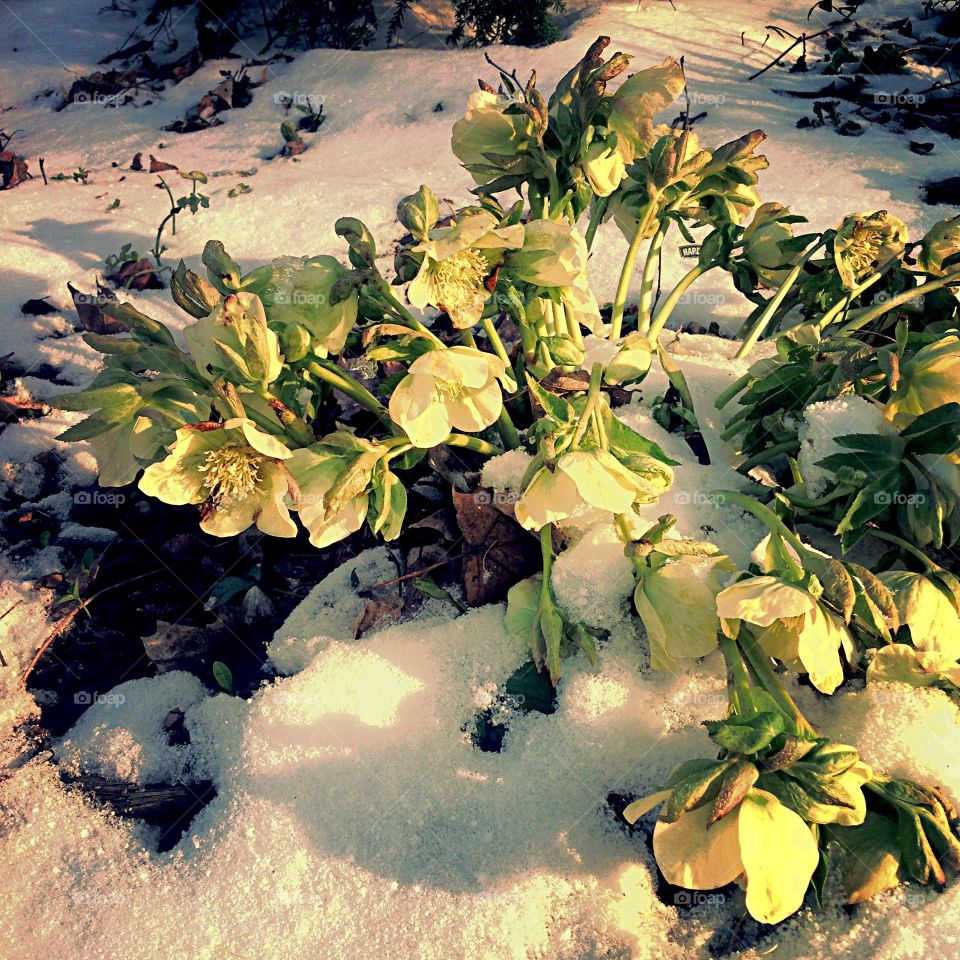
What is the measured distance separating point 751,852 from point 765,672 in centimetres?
27

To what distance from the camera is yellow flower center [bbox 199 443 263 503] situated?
1.10m

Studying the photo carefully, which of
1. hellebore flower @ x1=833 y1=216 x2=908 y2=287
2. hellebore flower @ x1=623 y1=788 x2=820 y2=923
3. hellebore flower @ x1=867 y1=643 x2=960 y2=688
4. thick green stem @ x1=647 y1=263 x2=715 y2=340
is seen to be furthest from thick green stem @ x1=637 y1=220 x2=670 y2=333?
hellebore flower @ x1=623 y1=788 x2=820 y2=923

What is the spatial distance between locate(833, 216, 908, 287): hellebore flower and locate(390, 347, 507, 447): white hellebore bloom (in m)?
0.67

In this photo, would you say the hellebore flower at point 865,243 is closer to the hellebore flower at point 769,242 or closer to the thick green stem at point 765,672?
the hellebore flower at point 769,242

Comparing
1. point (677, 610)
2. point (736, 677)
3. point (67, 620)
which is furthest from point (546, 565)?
point (67, 620)

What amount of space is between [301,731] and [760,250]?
1.11 m

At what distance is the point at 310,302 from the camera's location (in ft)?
3.80

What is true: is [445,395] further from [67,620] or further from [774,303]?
[67,620]

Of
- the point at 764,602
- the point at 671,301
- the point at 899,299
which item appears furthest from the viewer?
the point at 671,301

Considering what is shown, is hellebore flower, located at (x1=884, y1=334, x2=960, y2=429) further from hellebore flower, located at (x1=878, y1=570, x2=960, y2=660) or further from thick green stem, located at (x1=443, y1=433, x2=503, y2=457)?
thick green stem, located at (x1=443, y1=433, x2=503, y2=457)

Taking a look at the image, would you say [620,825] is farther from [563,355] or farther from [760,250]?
[760,250]

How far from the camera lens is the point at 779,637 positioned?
1.07 meters

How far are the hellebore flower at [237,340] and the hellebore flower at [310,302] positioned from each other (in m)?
0.07

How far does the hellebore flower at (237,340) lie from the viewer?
1056 millimetres
